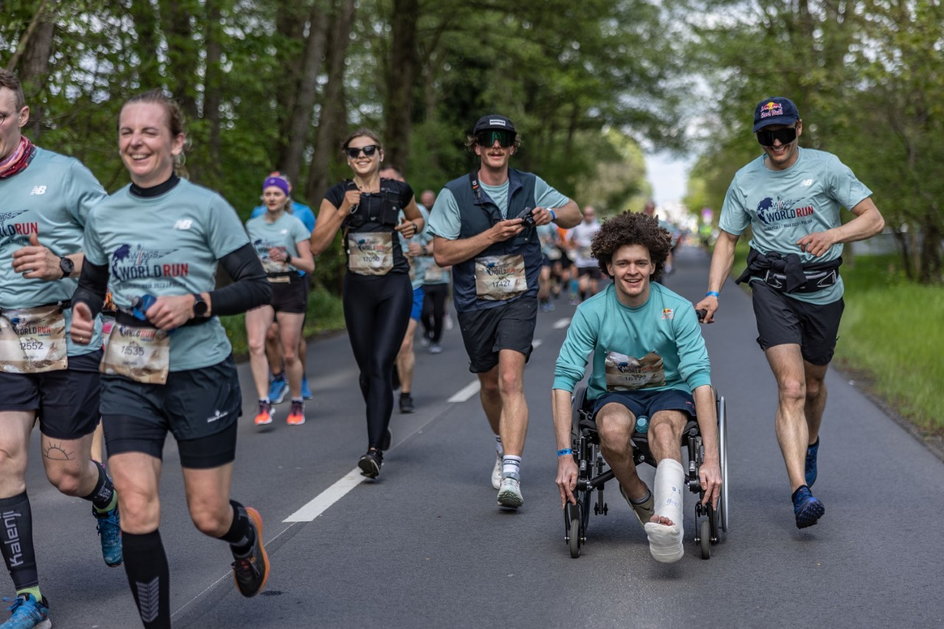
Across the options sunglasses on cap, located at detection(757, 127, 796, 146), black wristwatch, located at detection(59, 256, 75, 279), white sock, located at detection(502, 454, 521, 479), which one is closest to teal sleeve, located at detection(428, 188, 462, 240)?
white sock, located at detection(502, 454, 521, 479)

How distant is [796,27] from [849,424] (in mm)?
21963

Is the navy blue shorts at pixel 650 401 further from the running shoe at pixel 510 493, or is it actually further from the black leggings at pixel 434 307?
the black leggings at pixel 434 307

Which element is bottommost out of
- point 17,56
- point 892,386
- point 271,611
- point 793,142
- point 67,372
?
point 892,386

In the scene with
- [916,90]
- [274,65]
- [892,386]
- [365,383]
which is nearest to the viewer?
[365,383]

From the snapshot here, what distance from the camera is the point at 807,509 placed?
6.13 meters

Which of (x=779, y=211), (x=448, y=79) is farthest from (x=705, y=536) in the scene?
(x=448, y=79)

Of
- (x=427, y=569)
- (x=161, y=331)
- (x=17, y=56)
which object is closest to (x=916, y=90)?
(x=17, y=56)

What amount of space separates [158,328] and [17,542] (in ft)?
3.89

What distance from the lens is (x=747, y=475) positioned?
811cm

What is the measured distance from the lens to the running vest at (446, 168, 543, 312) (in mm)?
7359

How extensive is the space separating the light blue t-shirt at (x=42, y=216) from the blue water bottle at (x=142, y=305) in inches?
35.1

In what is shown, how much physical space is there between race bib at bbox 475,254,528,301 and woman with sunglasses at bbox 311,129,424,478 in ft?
3.63

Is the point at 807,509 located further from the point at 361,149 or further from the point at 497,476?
the point at 361,149

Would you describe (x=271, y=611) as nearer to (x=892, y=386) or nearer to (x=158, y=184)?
(x=158, y=184)
